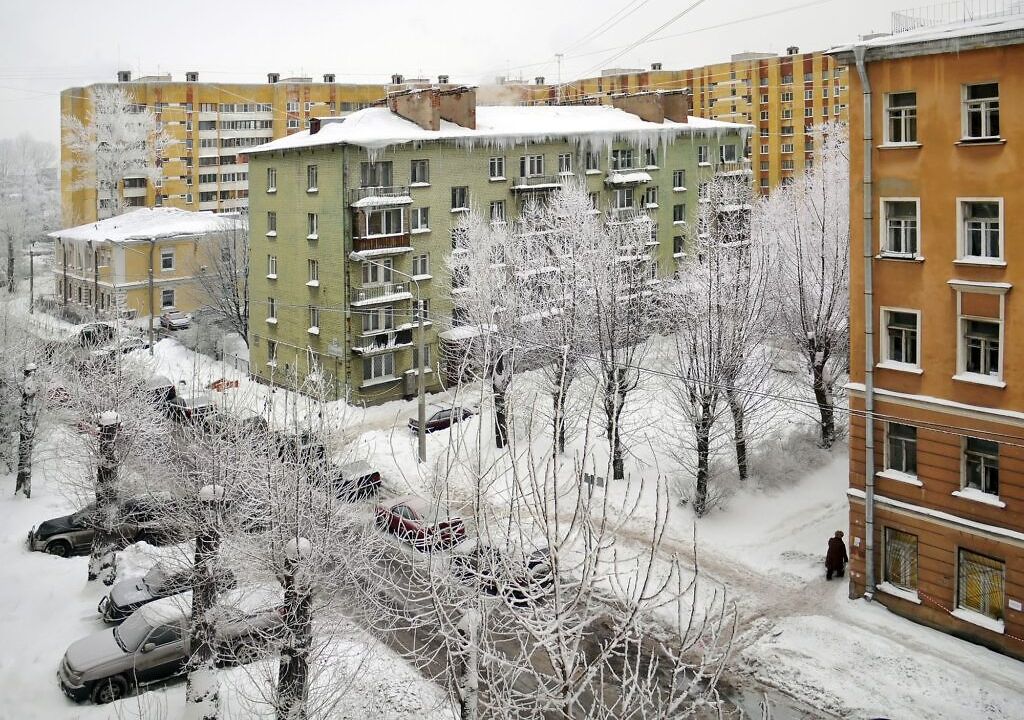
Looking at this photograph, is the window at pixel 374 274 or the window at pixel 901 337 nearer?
the window at pixel 901 337

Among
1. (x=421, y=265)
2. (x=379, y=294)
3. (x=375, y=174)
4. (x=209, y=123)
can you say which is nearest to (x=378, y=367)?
(x=379, y=294)

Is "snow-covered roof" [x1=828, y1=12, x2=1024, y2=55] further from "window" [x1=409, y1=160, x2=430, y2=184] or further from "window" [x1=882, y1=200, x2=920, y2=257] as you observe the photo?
"window" [x1=409, y1=160, x2=430, y2=184]

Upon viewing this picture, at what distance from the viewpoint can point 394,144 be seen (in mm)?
31641

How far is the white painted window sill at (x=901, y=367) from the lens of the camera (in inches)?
646

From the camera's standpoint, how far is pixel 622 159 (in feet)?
130

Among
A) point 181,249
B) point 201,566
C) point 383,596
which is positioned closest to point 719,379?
point 383,596

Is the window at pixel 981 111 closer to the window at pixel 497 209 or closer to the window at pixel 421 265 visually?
the window at pixel 421 265

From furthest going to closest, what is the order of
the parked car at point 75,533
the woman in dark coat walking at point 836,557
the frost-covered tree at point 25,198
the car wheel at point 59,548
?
the frost-covered tree at point 25,198
the car wheel at point 59,548
the parked car at point 75,533
the woman in dark coat walking at point 836,557

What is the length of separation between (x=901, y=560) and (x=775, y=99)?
54294 millimetres

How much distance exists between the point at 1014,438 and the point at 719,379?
7.49 m

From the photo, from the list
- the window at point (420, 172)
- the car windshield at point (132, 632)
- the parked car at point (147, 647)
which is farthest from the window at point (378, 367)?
the car windshield at point (132, 632)

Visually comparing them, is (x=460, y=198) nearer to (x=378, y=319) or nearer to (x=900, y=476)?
(x=378, y=319)

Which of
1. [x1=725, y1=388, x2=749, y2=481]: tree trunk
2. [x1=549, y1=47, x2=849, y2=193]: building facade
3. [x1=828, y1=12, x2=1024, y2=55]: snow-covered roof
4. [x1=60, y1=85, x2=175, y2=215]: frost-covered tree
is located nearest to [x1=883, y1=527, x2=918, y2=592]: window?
[x1=725, y1=388, x2=749, y2=481]: tree trunk

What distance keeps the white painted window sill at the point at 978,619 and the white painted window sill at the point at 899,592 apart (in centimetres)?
72
